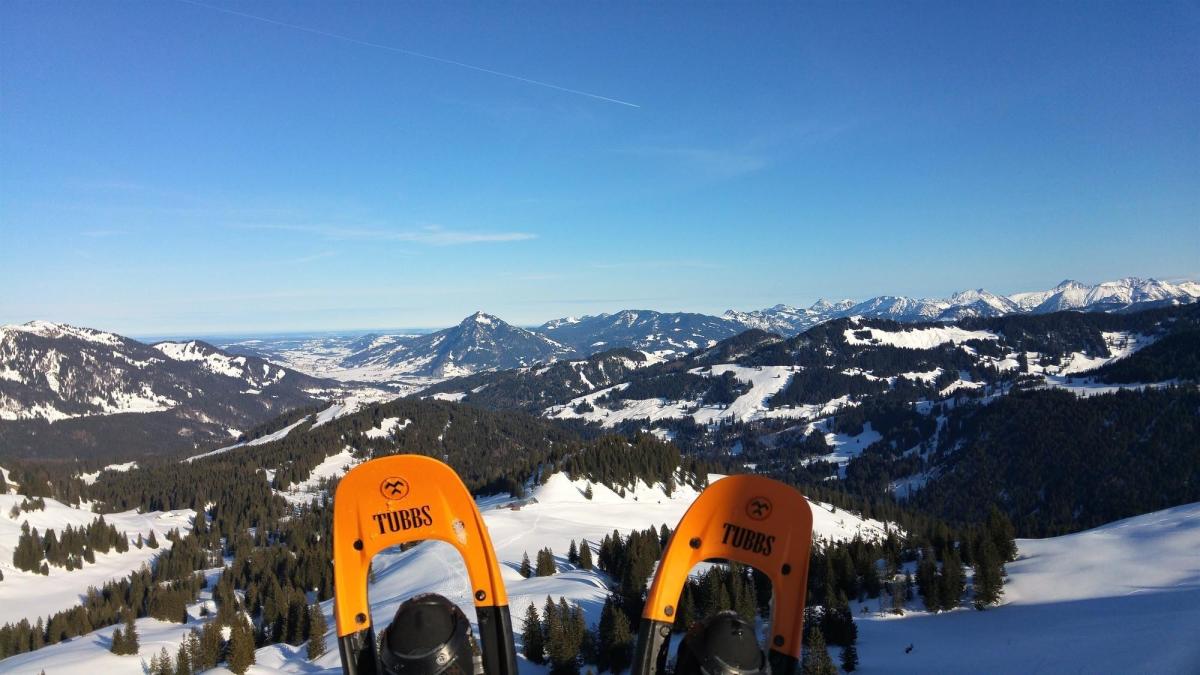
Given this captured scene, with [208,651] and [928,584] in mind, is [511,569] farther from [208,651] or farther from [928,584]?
[928,584]

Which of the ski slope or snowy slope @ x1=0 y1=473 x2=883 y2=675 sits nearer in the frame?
snowy slope @ x1=0 y1=473 x2=883 y2=675

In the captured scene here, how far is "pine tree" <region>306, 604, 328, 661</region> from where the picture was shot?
38812mm

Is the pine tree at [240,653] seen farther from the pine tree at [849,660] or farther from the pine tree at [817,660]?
the pine tree at [849,660]

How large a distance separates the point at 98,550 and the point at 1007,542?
13210 cm

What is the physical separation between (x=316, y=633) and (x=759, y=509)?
4655 centimetres

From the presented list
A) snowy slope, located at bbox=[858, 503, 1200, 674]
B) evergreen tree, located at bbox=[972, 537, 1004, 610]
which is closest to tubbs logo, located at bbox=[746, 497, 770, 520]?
snowy slope, located at bbox=[858, 503, 1200, 674]

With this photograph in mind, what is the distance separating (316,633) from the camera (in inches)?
1630

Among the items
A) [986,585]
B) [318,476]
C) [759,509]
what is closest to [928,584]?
[986,585]

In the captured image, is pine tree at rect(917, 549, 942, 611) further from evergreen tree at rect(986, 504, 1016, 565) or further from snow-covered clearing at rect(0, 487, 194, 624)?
snow-covered clearing at rect(0, 487, 194, 624)

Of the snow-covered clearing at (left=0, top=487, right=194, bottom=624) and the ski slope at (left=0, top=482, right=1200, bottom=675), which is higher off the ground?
the ski slope at (left=0, top=482, right=1200, bottom=675)

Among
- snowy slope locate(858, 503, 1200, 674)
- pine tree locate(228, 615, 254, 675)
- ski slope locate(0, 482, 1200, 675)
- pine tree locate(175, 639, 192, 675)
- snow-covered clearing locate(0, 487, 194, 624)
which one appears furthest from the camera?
snow-covered clearing locate(0, 487, 194, 624)

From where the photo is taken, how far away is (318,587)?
6041 centimetres

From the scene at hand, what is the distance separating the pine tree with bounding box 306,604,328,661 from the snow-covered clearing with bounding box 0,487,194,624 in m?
54.9

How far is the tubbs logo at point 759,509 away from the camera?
17.7 ft
